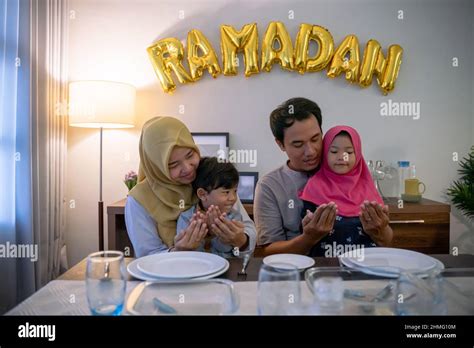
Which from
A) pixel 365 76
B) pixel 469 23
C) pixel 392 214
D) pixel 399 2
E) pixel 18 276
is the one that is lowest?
pixel 18 276

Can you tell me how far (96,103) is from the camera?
6.59 feet

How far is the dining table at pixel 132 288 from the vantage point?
0.58 m

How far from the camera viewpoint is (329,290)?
22.4 inches

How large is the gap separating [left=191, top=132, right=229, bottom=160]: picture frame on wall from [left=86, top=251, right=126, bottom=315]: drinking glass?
184 centimetres

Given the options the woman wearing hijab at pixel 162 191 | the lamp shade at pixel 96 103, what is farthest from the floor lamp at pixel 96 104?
the woman wearing hijab at pixel 162 191

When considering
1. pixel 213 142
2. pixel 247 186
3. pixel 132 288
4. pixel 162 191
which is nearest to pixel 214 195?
pixel 162 191

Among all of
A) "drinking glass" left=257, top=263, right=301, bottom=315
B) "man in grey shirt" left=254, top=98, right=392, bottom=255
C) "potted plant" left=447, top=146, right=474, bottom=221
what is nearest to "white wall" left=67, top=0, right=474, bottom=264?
"potted plant" left=447, top=146, right=474, bottom=221

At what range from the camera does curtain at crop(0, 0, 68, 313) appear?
1.81 meters

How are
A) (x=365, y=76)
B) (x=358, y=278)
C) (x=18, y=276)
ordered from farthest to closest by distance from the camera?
1. (x=365, y=76)
2. (x=18, y=276)
3. (x=358, y=278)

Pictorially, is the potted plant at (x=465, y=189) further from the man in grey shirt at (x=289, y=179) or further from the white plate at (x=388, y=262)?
the white plate at (x=388, y=262)

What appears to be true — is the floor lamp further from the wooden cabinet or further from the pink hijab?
the wooden cabinet
